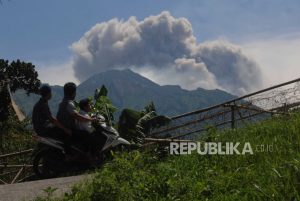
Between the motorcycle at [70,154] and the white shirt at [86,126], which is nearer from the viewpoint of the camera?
the motorcycle at [70,154]

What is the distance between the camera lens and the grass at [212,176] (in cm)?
561

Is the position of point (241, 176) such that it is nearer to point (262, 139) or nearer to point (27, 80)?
point (262, 139)

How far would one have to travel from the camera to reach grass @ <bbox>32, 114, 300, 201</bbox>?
5609mm

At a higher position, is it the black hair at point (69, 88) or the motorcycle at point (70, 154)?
the black hair at point (69, 88)

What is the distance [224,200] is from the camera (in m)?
5.64

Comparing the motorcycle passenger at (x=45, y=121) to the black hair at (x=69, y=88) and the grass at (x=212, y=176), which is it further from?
the grass at (x=212, y=176)

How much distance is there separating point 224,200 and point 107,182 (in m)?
1.48

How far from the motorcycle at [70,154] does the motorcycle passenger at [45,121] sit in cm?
11

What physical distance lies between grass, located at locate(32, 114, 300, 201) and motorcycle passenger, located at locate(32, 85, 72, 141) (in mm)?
2560

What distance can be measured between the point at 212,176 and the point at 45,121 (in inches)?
181

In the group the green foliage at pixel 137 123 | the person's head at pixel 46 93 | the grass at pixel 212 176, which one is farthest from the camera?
the green foliage at pixel 137 123

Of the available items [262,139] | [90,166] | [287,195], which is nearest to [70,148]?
[90,166]

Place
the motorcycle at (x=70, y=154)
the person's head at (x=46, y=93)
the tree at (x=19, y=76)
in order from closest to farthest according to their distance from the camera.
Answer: the person's head at (x=46, y=93)
the motorcycle at (x=70, y=154)
the tree at (x=19, y=76)

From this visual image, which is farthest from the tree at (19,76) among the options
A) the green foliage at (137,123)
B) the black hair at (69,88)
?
the black hair at (69,88)
